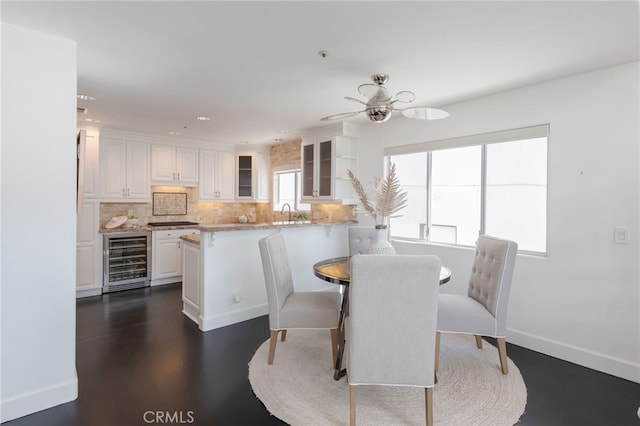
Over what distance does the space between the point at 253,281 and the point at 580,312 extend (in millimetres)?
3119

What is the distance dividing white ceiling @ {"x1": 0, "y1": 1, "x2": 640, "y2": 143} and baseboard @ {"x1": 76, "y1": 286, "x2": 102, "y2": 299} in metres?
2.58

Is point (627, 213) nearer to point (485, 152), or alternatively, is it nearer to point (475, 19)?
point (485, 152)

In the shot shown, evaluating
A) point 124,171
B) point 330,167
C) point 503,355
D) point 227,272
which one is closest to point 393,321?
point 503,355

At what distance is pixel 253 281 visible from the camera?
380 centimetres

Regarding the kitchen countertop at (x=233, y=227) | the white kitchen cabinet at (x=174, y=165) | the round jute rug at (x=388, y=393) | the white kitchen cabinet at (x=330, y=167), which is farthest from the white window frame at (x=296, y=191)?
the round jute rug at (x=388, y=393)

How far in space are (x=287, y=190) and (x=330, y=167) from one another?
184 centimetres

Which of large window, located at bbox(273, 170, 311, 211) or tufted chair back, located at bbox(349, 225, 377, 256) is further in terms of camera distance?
large window, located at bbox(273, 170, 311, 211)

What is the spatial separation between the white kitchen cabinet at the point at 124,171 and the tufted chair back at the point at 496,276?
16.0ft

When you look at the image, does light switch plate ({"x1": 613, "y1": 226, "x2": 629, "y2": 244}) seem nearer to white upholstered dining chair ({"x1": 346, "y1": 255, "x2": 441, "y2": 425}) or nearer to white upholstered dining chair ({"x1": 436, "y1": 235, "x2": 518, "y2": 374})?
white upholstered dining chair ({"x1": 436, "y1": 235, "x2": 518, "y2": 374})

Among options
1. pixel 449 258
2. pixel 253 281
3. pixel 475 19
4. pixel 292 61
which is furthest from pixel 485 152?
pixel 253 281

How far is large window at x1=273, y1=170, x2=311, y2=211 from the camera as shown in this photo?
6.09 meters

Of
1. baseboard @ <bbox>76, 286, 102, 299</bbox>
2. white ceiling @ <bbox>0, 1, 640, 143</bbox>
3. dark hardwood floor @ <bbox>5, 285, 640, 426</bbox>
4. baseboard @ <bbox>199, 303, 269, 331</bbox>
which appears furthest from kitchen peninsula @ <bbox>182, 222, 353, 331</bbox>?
baseboard @ <bbox>76, 286, 102, 299</bbox>

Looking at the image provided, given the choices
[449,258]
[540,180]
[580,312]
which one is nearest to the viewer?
[580,312]

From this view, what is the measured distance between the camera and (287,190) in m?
6.34
